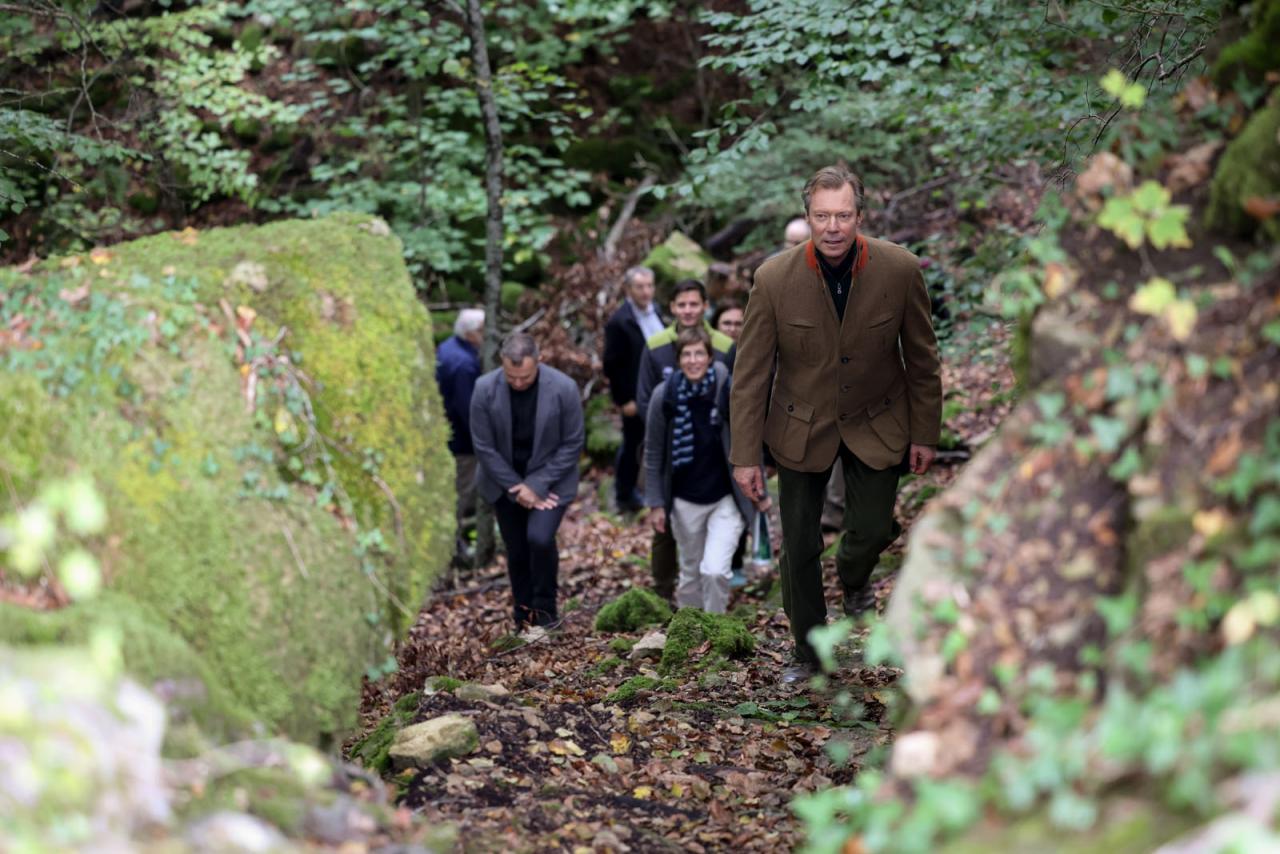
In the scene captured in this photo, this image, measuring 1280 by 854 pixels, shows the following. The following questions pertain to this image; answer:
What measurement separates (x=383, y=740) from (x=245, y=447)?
6.23 ft

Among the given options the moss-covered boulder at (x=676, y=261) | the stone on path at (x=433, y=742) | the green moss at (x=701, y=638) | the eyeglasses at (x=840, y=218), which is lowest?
the green moss at (x=701, y=638)

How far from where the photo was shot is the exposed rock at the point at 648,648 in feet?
24.3

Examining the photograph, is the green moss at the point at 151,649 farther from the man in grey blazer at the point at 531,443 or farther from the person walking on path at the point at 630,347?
the person walking on path at the point at 630,347

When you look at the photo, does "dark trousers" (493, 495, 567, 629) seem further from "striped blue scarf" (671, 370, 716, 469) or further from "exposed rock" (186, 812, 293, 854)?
"exposed rock" (186, 812, 293, 854)

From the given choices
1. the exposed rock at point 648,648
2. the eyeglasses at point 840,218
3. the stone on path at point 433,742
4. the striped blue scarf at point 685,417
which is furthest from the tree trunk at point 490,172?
the stone on path at point 433,742

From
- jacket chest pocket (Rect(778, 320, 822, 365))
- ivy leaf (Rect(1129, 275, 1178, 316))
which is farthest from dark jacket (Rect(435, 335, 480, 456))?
ivy leaf (Rect(1129, 275, 1178, 316))

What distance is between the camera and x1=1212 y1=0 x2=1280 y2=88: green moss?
3.76 metres

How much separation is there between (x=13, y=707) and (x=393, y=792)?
7.68ft

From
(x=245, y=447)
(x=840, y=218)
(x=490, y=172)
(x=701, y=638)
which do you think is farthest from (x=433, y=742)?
(x=490, y=172)

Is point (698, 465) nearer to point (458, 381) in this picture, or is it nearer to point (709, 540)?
point (709, 540)

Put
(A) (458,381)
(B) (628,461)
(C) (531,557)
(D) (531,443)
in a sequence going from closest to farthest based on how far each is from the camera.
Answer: (D) (531,443), (C) (531,557), (A) (458,381), (B) (628,461)

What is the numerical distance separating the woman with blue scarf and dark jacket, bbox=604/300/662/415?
3039 millimetres

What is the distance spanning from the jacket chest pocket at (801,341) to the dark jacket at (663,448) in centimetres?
198

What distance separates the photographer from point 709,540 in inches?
326
